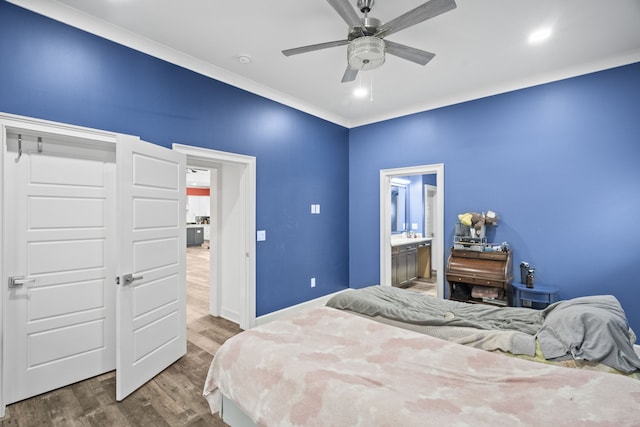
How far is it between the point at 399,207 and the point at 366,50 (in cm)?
471

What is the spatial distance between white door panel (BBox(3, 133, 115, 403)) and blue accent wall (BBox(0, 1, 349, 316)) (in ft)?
1.46

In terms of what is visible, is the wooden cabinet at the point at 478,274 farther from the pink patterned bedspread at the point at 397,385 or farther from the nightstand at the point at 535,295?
the pink patterned bedspread at the point at 397,385

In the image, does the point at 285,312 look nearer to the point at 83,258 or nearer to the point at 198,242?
the point at 83,258

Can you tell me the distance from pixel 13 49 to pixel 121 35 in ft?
2.51

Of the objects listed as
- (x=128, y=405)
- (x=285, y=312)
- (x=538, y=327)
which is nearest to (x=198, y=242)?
(x=285, y=312)

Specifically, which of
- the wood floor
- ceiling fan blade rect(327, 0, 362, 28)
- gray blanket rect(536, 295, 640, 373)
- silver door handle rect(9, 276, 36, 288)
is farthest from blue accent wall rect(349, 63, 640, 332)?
silver door handle rect(9, 276, 36, 288)

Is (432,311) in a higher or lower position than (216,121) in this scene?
lower

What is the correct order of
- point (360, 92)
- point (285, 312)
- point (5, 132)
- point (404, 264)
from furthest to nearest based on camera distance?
1. point (404, 264)
2. point (285, 312)
3. point (360, 92)
4. point (5, 132)

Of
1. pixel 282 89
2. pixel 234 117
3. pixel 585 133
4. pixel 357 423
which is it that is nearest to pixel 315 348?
pixel 357 423

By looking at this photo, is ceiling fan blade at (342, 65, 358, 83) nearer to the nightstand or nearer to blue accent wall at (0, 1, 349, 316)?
blue accent wall at (0, 1, 349, 316)

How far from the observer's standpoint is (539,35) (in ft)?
8.66

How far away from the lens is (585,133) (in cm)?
319

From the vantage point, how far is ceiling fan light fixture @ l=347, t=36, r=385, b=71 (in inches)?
82.0

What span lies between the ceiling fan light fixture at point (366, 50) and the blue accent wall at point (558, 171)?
2372 mm
